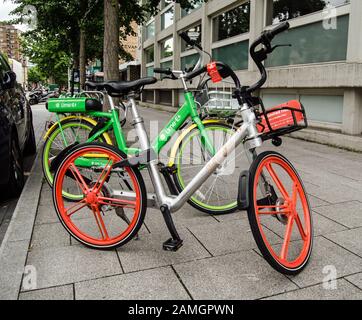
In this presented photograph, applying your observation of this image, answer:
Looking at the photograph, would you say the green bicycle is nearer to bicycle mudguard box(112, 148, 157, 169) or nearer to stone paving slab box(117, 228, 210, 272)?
bicycle mudguard box(112, 148, 157, 169)

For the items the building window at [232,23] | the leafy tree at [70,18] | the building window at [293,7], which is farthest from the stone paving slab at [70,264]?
the building window at [232,23]

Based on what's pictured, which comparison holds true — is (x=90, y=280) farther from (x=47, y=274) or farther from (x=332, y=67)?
(x=332, y=67)

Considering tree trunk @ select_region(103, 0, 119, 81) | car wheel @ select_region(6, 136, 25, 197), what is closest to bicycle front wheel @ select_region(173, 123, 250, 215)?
car wheel @ select_region(6, 136, 25, 197)

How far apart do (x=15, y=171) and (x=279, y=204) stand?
3108mm

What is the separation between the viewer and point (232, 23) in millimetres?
13070

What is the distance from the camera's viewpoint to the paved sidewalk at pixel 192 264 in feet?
7.95

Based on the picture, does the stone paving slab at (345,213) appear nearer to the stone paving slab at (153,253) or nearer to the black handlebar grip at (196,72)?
the stone paving slab at (153,253)

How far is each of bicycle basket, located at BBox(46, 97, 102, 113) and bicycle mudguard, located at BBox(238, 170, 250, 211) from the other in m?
1.92

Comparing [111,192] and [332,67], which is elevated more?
[332,67]

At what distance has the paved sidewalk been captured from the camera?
242cm

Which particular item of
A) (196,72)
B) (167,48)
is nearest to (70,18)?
(167,48)

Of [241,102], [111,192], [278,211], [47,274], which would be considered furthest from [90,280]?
[241,102]

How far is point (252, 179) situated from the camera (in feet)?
7.86

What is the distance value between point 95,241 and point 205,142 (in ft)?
4.38
